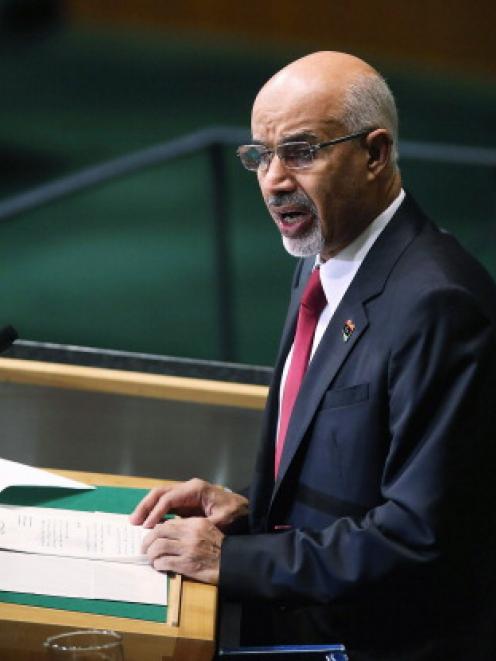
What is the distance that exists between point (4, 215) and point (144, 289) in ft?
15.3

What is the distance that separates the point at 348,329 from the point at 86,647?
2.23ft

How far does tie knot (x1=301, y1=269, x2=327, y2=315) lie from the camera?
2.13 metres

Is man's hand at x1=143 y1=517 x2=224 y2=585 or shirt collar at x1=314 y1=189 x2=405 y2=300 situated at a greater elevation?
shirt collar at x1=314 y1=189 x2=405 y2=300

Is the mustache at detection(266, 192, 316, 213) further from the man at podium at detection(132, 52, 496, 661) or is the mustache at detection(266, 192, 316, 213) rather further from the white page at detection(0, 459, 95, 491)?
the white page at detection(0, 459, 95, 491)

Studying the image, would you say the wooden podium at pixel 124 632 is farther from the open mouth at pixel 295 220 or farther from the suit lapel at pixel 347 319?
the open mouth at pixel 295 220

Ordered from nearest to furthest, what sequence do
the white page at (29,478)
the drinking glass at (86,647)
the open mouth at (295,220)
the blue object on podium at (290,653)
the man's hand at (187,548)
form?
1. the drinking glass at (86,647)
2. the blue object on podium at (290,653)
3. the man's hand at (187,548)
4. the open mouth at (295,220)
5. the white page at (29,478)

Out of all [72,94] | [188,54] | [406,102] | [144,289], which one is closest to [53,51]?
[72,94]

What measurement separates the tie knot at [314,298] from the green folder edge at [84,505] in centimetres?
44

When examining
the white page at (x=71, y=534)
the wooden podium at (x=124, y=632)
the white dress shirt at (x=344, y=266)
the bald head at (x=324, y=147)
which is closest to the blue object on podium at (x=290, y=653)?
the wooden podium at (x=124, y=632)

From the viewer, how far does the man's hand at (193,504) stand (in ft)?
6.85

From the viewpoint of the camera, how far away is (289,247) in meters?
2.05

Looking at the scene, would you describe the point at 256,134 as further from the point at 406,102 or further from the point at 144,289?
the point at 406,102

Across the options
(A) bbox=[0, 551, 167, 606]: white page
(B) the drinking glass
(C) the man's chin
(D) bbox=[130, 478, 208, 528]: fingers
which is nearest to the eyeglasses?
(C) the man's chin

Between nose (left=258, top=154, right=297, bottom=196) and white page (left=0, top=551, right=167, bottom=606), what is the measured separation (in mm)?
605
